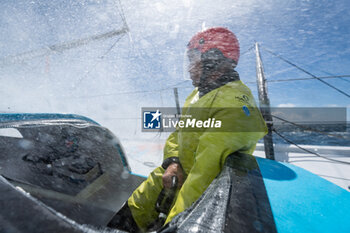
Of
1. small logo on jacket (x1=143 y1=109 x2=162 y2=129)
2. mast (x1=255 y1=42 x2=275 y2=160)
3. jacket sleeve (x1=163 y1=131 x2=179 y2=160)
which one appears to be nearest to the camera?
jacket sleeve (x1=163 y1=131 x2=179 y2=160)

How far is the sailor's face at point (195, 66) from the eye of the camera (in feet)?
4.31

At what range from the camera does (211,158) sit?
29.2 inches

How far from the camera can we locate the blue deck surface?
1.38ft

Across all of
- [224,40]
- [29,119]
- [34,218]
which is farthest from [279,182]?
[29,119]

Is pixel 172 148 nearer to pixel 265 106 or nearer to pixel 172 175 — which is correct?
pixel 172 175

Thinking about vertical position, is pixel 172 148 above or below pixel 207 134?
below

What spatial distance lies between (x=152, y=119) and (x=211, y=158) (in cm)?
444

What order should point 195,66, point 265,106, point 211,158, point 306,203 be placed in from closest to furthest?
point 306,203, point 211,158, point 195,66, point 265,106

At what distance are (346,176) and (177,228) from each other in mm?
3184

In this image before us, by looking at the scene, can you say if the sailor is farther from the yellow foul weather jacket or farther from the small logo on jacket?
the small logo on jacket

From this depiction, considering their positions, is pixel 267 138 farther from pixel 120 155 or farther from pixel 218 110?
pixel 120 155

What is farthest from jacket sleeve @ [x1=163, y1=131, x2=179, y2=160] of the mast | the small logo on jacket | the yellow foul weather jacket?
the small logo on jacket

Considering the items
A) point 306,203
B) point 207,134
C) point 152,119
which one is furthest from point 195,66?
point 152,119

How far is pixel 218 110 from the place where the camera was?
2.88 ft
